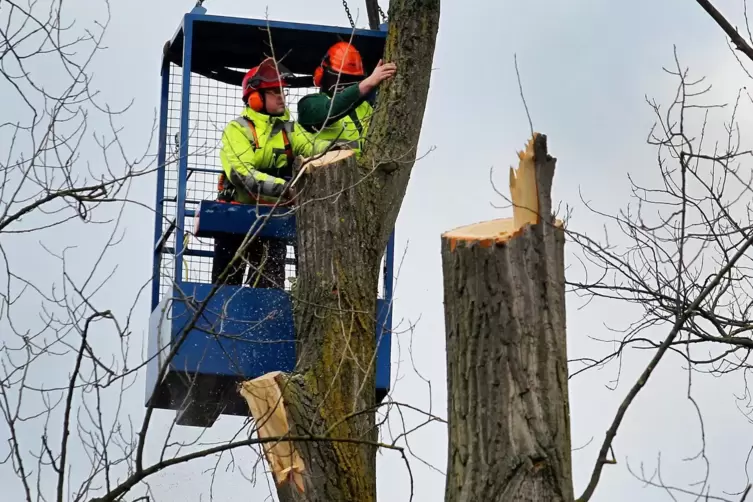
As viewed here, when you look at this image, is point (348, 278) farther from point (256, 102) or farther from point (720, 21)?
point (720, 21)

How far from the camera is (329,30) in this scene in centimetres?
944

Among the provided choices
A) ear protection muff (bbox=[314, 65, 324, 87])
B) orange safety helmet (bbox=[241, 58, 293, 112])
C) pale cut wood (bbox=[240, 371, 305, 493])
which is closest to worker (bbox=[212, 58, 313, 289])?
orange safety helmet (bbox=[241, 58, 293, 112])

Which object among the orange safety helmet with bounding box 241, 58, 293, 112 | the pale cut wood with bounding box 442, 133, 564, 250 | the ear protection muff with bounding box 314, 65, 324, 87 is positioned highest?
the ear protection muff with bounding box 314, 65, 324, 87

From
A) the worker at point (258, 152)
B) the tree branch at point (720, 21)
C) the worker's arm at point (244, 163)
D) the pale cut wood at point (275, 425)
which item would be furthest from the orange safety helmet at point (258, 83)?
the tree branch at point (720, 21)

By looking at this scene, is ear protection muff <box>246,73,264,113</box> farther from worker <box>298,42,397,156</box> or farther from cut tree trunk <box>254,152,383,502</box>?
cut tree trunk <box>254,152,383,502</box>

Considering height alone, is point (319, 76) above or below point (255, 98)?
above

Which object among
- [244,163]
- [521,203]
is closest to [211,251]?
[244,163]

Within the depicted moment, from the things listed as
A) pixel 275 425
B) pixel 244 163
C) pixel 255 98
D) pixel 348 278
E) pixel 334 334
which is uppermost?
pixel 255 98

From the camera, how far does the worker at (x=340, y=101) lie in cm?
877

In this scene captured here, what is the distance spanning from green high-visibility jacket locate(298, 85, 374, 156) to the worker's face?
0.77ft

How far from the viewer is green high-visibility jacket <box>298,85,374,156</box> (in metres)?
8.75

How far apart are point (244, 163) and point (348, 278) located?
1.14 m

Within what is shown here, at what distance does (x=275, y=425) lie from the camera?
7.52m

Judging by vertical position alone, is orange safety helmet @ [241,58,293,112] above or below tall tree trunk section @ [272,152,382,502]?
above
